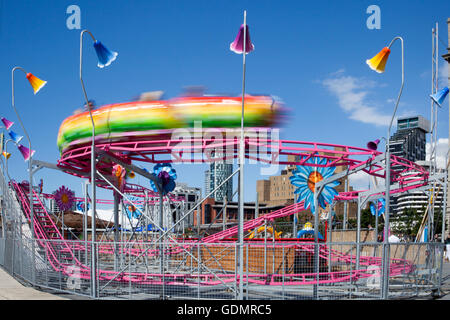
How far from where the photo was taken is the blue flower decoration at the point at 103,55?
38.3 feet

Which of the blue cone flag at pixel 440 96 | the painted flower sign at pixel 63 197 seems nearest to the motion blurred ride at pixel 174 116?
the blue cone flag at pixel 440 96

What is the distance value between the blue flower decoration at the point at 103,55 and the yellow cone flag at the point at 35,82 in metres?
3.16

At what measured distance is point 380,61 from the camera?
37.6 ft

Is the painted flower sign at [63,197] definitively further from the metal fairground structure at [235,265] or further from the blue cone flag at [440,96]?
the blue cone flag at [440,96]

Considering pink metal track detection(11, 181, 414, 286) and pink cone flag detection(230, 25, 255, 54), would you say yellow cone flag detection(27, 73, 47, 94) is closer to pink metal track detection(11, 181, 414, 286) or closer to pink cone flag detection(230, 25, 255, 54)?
pink metal track detection(11, 181, 414, 286)

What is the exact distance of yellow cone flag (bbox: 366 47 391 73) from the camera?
449 inches

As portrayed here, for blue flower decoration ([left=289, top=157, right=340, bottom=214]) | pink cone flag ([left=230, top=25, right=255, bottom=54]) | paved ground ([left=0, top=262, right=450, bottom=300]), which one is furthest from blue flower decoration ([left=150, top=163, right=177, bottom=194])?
pink cone flag ([left=230, top=25, right=255, bottom=54])

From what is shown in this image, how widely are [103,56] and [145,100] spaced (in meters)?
2.26

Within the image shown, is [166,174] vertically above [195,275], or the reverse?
[166,174]

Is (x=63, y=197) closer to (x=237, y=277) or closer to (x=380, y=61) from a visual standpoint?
(x=237, y=277)

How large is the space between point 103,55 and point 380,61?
6889 mm

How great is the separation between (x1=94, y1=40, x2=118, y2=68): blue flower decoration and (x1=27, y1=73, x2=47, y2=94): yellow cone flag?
10.4ft

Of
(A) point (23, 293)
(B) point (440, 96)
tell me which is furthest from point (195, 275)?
(B) point (440, 96)
